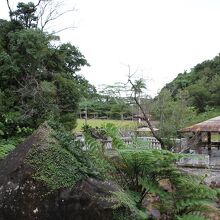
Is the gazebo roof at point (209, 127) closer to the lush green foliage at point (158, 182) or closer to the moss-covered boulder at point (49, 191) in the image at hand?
the lush green foliage at point (158, 182)

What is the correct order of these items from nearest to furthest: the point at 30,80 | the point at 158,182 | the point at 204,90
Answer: the point at 158,182 < the point at 30,80 < the point at 204,90

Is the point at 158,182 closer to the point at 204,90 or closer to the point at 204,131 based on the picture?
the point at 204,131

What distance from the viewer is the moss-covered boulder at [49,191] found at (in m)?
3.79

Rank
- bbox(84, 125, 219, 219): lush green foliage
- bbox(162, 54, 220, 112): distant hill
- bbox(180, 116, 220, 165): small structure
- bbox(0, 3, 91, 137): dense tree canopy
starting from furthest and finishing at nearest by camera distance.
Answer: bbox(162, 54, 220, 112): distant hill → bbox(0, 3, 91, 137): dense tree canopy → bbox(180, 116, 220, 165): small structure → bbox(84, 125, 219, 219): lush green foliage

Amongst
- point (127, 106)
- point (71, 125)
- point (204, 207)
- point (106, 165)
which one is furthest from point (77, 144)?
point (127, 106)

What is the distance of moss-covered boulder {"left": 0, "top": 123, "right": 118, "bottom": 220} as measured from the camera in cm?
379

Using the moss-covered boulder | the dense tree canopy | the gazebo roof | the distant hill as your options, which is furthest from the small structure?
the distant hill

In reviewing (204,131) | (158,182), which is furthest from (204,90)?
(158,182)

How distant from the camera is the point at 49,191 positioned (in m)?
3.80

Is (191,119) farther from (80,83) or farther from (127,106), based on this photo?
(80,83)

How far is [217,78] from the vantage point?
33.3 metres

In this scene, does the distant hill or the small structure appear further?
the distant hill

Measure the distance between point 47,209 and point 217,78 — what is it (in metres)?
31.2

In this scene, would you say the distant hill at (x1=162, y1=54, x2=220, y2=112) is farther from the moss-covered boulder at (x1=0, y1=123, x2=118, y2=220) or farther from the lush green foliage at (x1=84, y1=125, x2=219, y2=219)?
the moss-covered boulder at (x1=0, y1=123, x2=118, y2=220)
